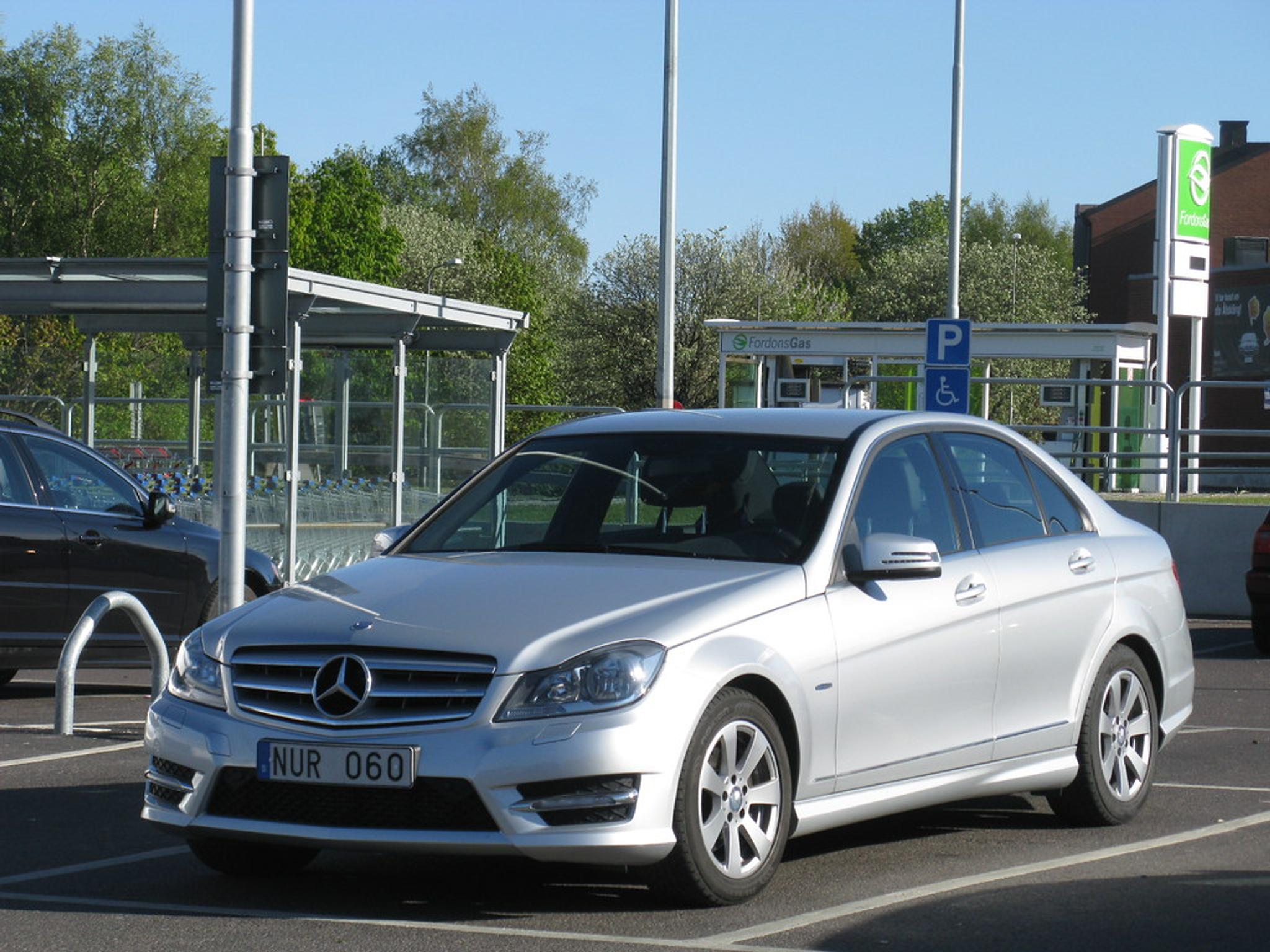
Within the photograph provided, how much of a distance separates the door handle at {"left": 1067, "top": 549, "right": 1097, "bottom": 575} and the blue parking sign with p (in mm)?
12539

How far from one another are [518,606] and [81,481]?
6.71 meters

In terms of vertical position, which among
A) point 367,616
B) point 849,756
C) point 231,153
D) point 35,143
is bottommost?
point 849,756

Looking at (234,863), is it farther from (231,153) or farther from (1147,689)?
(231,153)

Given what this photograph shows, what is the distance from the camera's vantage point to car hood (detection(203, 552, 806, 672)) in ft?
18.8

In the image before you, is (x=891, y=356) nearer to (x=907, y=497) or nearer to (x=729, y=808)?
(x=907, y=497)

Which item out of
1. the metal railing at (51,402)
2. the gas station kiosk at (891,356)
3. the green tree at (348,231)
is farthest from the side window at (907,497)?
the green tree at (348,231)

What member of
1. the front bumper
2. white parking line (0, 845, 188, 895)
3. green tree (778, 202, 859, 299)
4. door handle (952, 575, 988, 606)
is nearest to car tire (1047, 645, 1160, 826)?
door handle (952, 575, 988, 606)

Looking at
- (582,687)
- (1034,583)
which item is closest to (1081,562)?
(1034,583)

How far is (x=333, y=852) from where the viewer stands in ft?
23.1

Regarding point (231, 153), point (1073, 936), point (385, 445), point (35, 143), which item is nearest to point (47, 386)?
point (385, 445)

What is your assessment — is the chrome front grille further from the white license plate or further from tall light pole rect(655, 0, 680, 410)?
tall light pole rect(655, 0, 680, 410)

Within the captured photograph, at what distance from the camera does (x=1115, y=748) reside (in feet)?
25.5

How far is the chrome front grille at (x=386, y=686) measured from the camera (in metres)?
5.63

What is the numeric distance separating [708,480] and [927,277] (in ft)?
243
